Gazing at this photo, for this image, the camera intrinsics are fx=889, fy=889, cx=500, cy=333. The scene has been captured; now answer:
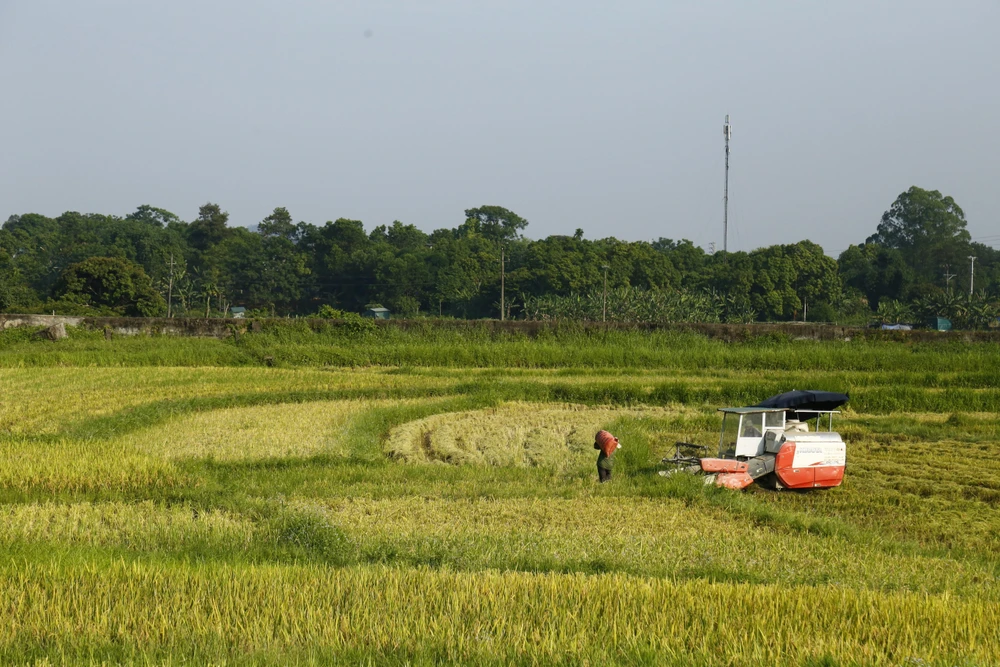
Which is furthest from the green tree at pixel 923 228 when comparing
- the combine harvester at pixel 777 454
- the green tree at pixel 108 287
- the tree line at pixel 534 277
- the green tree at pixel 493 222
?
the combine harvester at pixel 777 454

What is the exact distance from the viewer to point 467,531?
33.6ft

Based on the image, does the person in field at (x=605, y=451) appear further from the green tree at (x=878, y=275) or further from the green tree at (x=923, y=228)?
the green tree at (x=923, y=228)

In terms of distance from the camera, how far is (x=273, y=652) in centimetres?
564

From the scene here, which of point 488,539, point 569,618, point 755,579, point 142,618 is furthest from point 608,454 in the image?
point 142,618

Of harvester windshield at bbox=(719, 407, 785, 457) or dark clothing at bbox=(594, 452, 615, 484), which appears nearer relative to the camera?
dark clothing at bbox=(594, 452, 615, 484)

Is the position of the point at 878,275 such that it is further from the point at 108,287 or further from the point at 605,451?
the point at 605,451

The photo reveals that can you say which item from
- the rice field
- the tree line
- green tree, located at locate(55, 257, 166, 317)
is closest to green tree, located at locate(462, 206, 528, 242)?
the tree line

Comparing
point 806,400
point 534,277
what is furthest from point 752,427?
point 534,277

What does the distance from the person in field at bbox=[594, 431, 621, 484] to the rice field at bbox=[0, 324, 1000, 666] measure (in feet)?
2.15

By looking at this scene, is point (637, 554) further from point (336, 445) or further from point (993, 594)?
point (336, 445)

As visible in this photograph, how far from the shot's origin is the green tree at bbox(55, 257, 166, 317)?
206 feet

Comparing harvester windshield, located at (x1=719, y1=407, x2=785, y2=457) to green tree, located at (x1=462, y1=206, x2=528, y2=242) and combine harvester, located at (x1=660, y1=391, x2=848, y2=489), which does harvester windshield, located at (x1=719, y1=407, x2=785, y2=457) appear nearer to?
combine harvester, located at (x1=660, y1=391, x2=848, y2=489)

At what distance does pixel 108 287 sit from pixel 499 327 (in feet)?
125

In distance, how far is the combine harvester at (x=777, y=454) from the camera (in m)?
14.6
